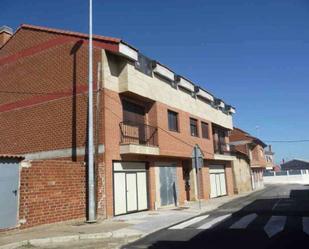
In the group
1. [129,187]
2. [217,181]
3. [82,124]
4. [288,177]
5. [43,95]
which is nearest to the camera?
[82,124]

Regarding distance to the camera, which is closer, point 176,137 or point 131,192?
point 131,192

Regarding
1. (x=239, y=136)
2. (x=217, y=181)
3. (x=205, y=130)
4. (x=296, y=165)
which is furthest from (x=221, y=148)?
(x=296, y=165)

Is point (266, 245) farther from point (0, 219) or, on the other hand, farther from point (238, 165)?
A: point (238, 165)

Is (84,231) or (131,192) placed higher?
(131,192)

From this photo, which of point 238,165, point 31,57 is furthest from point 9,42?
point 238,165

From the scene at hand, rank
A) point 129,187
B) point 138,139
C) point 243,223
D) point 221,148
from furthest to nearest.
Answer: point 221,148 → point 138,139 → point 129,187 → point 243,223

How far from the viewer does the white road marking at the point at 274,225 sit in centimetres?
1076

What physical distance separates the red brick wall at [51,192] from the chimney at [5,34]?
11544 mm

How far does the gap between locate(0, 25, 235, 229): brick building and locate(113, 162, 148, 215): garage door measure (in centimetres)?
5

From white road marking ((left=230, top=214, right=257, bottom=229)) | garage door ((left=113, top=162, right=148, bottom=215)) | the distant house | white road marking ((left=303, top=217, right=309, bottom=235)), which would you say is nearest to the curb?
white road marking ((left=230, top=214, right=257, bottom=229))

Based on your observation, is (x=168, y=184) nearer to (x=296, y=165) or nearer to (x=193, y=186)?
(x=193, y=186)

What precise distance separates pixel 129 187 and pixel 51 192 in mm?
4702

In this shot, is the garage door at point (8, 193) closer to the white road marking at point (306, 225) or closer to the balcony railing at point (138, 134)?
the balcony railing at point (138, 134)

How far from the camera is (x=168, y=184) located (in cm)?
2206
